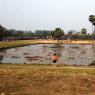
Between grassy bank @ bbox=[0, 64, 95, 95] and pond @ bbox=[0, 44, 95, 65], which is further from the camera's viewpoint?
pond @ bbox=[0, 44, 95, 65]

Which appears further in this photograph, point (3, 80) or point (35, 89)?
point (3, 80)

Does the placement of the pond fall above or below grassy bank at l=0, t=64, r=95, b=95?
below

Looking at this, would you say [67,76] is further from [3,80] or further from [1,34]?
[1,34]

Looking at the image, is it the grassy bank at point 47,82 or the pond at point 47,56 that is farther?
the pond at point 47,56

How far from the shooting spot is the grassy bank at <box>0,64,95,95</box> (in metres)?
15.1

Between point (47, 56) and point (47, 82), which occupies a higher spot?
point (47, 82)

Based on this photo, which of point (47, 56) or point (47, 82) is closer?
point (47, 82)

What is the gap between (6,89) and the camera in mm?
15641

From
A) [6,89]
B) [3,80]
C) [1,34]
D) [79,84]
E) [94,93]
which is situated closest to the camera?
[94,93]

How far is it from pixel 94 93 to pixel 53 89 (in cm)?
225

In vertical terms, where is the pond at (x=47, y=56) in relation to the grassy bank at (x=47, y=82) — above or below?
below

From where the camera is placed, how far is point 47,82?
679 inches

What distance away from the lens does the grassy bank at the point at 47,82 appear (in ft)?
49.6

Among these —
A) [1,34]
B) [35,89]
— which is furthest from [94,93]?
[1,34]
